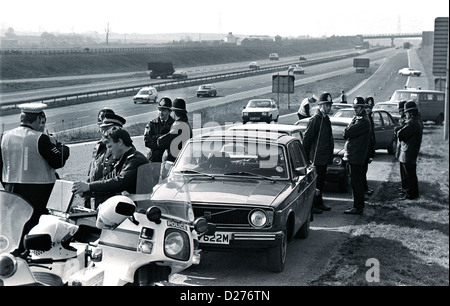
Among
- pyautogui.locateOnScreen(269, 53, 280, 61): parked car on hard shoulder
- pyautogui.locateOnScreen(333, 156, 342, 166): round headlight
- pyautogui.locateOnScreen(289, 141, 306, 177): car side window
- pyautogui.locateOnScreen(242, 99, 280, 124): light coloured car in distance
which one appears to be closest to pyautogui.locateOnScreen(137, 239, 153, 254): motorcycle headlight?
pyautogui.locateOnScreen(289, 141, 306, 177): car side window

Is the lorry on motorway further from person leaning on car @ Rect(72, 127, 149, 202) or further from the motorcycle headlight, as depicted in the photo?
the motorcycle headlight

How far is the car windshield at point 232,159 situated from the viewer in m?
8.48

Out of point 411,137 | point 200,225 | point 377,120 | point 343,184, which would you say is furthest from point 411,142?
point 377,120

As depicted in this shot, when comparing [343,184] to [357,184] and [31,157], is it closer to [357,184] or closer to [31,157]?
[357,184]

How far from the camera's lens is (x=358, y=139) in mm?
11258

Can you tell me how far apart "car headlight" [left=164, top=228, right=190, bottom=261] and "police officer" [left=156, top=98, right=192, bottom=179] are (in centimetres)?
490

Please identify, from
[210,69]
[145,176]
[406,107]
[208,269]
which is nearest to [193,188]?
[208,269]

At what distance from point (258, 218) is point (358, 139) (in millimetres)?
4374

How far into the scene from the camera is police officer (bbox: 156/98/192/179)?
9703mm

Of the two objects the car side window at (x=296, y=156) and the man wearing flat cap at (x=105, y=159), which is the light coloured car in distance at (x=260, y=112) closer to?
the car side window at (x=296, y=156)

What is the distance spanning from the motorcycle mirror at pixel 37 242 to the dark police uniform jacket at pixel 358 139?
7.60m

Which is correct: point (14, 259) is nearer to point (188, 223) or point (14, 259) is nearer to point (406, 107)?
point (188, 223)
